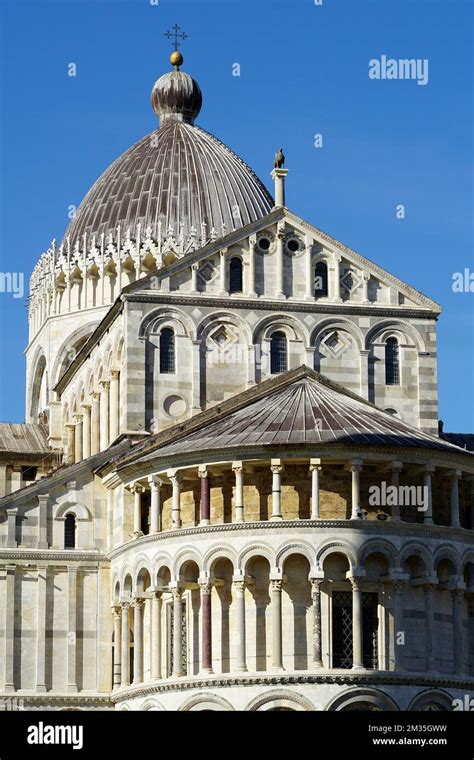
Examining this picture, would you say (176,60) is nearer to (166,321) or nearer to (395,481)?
(166,321)

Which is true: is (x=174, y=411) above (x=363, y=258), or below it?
below

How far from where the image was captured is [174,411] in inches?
2566

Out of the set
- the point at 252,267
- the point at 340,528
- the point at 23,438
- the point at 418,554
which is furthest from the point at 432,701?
the point at 23,438

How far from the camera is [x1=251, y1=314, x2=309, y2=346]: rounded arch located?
66.4 m

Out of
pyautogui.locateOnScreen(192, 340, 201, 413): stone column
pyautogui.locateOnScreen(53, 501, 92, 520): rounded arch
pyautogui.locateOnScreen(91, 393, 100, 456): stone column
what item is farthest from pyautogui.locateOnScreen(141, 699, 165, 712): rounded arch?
pyautogui.locateOnScreen(91, 393, 100, 456): stone column

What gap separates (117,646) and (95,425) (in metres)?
11.2

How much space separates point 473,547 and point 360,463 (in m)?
4.90

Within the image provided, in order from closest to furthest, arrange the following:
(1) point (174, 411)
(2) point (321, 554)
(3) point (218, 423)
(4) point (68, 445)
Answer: (2) point (321, 554) < (3) point (218, 423) < (1) point (174, 411) < (4) point (68, 445)

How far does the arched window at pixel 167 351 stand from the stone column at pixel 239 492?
26.5ft

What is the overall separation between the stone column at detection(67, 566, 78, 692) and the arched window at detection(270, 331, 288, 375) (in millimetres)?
9732

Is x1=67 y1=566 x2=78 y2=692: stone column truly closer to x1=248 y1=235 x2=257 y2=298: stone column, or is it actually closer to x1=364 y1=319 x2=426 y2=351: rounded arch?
x1=248 y1=235 x2=257 y2=298: stone column

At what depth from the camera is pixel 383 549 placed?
190 feet
